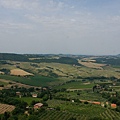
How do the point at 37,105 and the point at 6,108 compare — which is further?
the point at 37,105

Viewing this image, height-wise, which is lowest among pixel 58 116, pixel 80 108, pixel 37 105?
pixel 80 108

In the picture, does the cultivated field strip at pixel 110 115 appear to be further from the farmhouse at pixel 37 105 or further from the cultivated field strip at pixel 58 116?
the farmhouse at pixel 37 105

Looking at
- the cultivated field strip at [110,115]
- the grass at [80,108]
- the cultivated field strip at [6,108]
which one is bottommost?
the cultivated field strip at [110,115]

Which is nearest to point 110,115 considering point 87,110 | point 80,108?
point 87,110

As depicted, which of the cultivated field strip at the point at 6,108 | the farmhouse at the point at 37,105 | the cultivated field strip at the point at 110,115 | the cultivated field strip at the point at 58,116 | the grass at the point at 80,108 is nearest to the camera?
the cultivated field strip at the point at 58,116

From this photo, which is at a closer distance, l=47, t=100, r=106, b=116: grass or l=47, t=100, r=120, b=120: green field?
l=47, t=100, r=120, b=120: green field

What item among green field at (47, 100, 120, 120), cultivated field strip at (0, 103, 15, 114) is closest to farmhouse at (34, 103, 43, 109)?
green field at (47, 100, 120, 120)

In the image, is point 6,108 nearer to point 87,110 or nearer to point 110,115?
point 87,110

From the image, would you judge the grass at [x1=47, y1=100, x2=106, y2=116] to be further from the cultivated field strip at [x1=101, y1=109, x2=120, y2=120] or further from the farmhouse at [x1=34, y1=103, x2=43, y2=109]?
the farmhouse at [x1=34, y1=103, x2=43, y2=109]

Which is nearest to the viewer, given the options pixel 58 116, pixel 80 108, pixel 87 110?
pixel 58 116

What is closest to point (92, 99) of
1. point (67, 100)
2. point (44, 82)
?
point (67, 100)

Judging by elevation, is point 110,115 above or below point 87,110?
below

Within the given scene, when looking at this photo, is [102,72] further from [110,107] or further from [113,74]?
[110,107]

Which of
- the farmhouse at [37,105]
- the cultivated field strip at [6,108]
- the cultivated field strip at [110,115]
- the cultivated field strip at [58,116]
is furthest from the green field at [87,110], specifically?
the cultivated field strip at [6,108]
